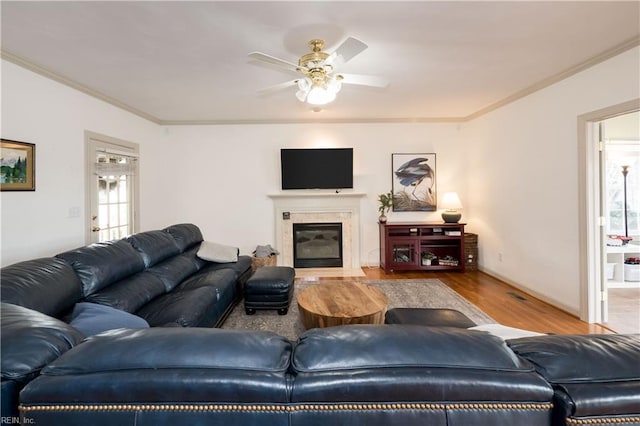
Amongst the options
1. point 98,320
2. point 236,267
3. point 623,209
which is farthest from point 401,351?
point 623,209

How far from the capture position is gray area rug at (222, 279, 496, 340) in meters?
3.00

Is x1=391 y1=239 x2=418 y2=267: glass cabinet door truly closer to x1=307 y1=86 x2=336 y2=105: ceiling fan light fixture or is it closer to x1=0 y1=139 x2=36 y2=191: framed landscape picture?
x1=307 y1=86 x2=336 y2=105: ceiling fan light fixture

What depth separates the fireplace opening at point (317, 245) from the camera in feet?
17.5

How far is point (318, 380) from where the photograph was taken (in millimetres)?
750

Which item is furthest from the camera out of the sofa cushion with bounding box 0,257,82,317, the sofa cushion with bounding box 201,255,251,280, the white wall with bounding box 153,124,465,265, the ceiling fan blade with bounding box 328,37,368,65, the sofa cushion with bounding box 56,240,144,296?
the white wall with bounding box 153,124,465,265

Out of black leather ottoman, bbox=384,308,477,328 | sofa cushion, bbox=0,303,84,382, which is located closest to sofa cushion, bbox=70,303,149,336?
sofa cushion, bbox=0,303,84,382

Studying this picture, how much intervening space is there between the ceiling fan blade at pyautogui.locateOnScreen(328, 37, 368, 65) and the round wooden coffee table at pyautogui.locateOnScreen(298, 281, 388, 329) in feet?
6.76

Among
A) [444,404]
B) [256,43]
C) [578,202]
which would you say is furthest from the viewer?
[578,202]

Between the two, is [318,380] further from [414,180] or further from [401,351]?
[414,180]

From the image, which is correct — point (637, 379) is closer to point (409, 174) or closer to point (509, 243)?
point (509, 243)

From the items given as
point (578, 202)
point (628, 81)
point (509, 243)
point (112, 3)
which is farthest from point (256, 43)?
point (509, 243)

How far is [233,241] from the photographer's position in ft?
17.4

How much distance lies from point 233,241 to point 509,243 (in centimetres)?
454

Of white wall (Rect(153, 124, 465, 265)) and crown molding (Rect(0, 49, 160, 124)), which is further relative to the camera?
white wall (Rect(153, 124, 465, 265))
